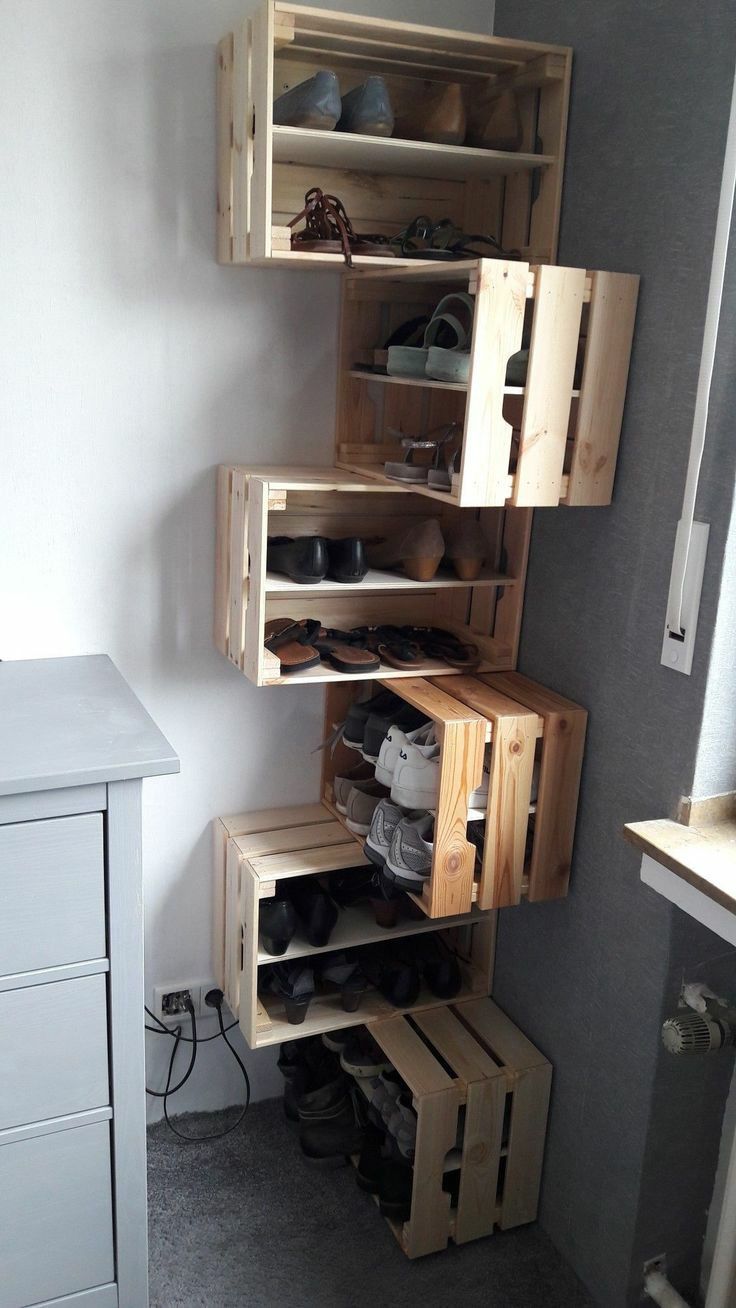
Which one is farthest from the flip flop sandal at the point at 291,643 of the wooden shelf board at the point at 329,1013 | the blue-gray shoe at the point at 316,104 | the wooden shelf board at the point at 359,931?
the blue-gray shoe at the point at 316,104

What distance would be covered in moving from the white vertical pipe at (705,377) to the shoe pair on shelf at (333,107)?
0.56 meters

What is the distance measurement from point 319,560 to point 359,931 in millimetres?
777

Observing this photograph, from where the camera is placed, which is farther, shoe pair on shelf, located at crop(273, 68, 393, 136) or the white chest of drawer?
shoe pair on shelf, located at crop(273, 68, 393, 136)

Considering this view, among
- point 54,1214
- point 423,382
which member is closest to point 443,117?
point 423,382

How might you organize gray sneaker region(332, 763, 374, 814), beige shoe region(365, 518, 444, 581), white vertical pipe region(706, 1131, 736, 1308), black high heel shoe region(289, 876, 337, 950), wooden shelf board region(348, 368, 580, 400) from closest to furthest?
white vertical pipe region(706, 1131, 736, 1308) < wooden shelf board region(348, 368, 580, 400) < beige shoe region(365, 518, 444, 581) < black high heel shoe region(289, 876, 337, 950) < gray sneaker region(332, 763, 374, 814)

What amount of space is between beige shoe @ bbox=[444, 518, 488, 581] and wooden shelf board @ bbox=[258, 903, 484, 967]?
2.22 feet

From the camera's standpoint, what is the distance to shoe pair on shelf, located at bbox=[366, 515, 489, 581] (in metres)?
1.89

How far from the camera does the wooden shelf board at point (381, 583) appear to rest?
5.90 ft

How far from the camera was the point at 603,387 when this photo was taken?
1627mm

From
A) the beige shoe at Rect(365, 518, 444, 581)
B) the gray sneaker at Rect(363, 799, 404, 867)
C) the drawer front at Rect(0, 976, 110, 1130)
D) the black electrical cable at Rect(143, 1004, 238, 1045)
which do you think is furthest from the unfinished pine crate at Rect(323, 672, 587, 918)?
the black electrical cable at Rect(143, 1004, 238, 1045)

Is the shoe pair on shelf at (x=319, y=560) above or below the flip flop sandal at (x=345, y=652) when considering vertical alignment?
above

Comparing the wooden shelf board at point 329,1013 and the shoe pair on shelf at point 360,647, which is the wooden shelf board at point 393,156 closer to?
the shoe pair on shelf at point 360,647

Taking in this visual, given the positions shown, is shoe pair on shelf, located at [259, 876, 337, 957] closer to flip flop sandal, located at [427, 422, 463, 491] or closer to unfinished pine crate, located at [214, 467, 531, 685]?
unfinished pine crate, located at [214, 467, 531, 685]

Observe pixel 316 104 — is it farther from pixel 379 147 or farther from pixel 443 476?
pixel 443 476
